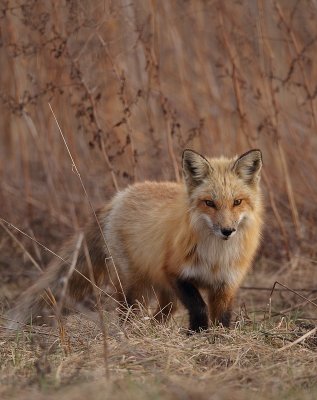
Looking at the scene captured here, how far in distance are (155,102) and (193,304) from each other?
3.70 metres

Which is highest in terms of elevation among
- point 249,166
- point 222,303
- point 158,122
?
point 249,166

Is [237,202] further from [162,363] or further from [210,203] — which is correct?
[162,363]

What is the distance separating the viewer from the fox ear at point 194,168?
5.11 meters

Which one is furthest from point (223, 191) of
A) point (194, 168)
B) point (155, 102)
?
point (155, 102)

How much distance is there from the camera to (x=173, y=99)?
27.1ft

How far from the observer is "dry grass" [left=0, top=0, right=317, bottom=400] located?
4820mm

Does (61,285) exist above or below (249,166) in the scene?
below

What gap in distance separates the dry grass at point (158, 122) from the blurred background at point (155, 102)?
2 cm

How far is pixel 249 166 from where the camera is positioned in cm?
514

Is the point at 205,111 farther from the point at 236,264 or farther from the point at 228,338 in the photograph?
the point at 228,338

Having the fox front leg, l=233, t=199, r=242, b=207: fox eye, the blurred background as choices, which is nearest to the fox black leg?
the fox front leg

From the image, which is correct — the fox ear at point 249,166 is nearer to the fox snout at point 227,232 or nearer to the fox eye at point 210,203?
the fox eye at point 210,203

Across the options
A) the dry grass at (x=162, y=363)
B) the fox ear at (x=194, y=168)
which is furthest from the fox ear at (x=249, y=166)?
the dry grass at (x=162, y=363)

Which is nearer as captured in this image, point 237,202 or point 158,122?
point 237,202
